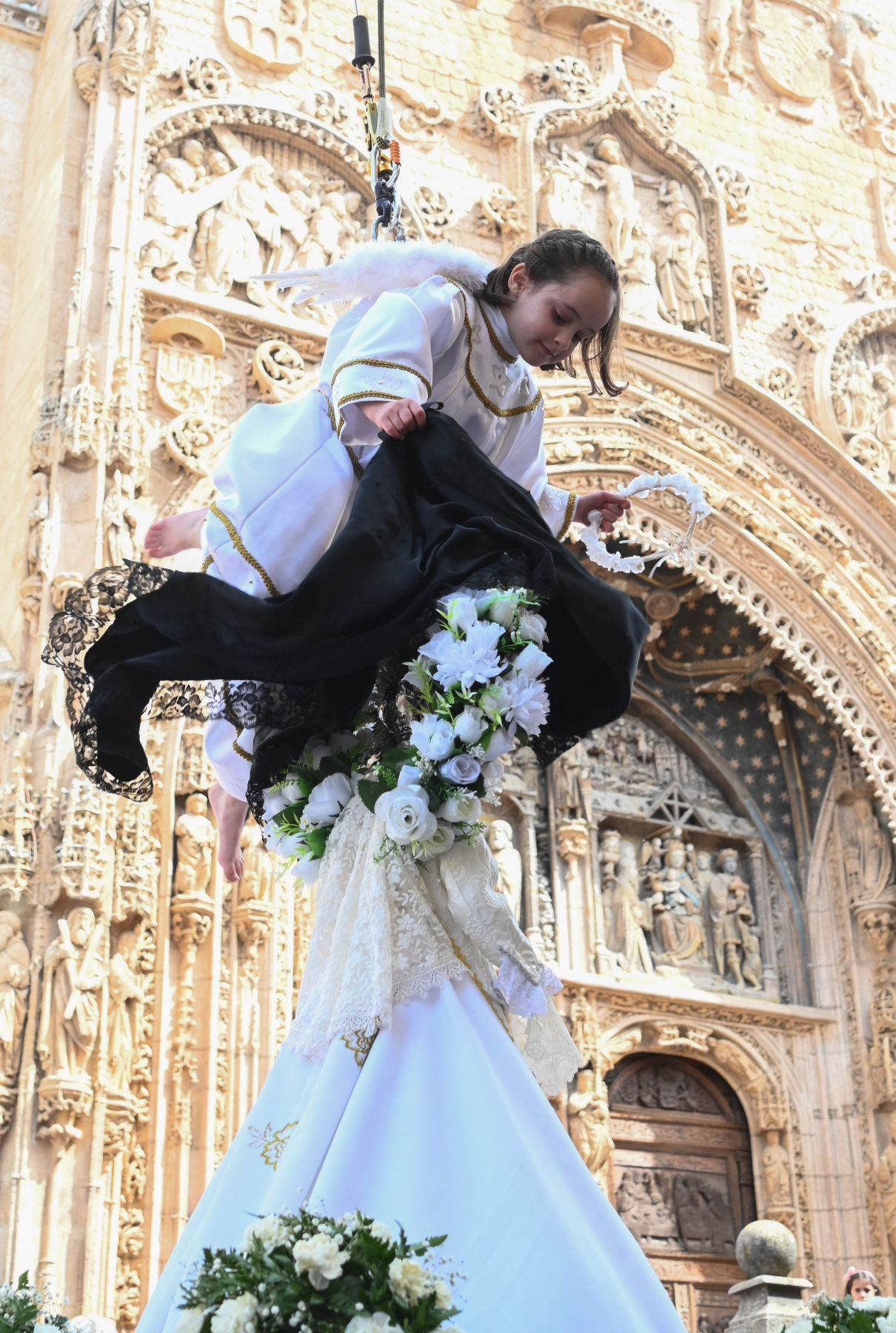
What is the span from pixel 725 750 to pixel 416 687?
861 cm

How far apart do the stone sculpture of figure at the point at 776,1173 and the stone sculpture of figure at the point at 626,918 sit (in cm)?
128

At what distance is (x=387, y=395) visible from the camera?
2734mm

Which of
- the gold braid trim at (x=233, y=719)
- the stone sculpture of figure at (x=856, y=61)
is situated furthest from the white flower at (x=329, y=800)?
the stone sculpture of figure at (x=856, y=61)

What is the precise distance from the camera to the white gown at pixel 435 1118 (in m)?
2.30

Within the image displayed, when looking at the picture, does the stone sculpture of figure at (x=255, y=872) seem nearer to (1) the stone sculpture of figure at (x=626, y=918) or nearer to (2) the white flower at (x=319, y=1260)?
(1) the stone sculpture of figure at (x=626, y=918)

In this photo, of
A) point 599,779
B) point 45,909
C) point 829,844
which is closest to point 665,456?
point 599,779

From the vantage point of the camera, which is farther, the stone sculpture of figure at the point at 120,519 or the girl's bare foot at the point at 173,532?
the stone sculpture of figure at the point at 120,519

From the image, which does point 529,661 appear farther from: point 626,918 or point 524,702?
point 626,918

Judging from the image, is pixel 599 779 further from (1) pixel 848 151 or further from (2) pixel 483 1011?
(2) pixel 483 1011

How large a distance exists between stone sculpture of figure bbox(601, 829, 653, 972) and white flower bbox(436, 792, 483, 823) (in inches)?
302

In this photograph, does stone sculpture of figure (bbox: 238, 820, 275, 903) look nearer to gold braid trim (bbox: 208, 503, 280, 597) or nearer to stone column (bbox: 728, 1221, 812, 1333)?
stone column (bbox: 728, 1221, 812, 1333)

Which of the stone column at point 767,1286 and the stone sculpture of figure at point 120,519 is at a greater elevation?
the stone sculpture of figure at point 120,519

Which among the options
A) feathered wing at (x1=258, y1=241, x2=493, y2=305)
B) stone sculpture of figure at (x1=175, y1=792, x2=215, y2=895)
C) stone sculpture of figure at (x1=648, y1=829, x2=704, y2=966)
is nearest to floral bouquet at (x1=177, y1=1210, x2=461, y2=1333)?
feathered wing at (x1=258, y1=241, x2=493, y2=305)

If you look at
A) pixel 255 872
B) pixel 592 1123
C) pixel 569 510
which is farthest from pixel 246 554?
pixel 592 1123
